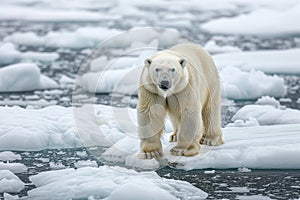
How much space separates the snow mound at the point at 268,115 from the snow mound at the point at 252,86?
839 millimetres

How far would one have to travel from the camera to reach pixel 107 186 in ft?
11.3

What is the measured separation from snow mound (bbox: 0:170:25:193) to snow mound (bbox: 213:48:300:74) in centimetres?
435

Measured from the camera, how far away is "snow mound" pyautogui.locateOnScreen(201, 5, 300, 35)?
38.4ft

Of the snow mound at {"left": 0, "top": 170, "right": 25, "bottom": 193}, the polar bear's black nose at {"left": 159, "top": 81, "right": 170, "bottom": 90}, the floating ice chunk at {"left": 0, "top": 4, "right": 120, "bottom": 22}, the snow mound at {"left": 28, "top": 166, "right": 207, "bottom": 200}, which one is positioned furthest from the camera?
the floating ice chunk at {"left": 0, "top": 4, "right": 120, "bottom": 22}

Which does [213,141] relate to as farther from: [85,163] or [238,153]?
[85,163]

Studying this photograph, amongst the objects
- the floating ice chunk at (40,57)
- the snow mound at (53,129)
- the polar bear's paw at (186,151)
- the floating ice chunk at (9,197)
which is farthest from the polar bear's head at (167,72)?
the floating ice chunk at (40,57)

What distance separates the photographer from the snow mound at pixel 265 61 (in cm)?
776

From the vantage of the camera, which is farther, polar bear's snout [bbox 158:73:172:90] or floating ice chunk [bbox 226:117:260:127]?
floating ice chunk [bbox 226:117:260:127]

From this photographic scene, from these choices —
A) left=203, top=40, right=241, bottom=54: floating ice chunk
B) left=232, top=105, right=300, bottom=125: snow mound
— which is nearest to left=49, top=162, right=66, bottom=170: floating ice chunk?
left=232, top=105, right=300, bottom=125: snow mound

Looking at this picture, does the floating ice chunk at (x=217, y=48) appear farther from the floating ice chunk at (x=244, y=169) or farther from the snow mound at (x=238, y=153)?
the floating ice chunk at (x=244, y=169)

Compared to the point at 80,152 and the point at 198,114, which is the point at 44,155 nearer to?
the point at 80,152

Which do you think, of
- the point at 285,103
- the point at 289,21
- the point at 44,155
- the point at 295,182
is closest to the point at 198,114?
the point at 295,182

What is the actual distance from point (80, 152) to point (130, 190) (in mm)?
1039

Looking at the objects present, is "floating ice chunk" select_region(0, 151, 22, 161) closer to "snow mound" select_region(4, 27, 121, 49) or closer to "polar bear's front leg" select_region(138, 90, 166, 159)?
"polar bear's front leg" select_region(138, 90, 166, 159)
